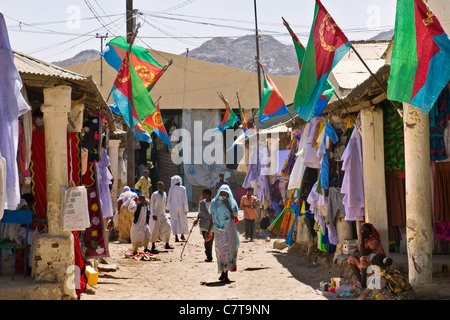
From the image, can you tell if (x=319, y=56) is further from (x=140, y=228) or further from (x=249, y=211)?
(x=249, y=211)

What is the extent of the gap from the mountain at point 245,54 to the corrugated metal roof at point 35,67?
145120mm

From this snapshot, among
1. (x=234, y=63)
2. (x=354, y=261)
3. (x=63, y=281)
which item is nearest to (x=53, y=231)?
(x=63, y=281)

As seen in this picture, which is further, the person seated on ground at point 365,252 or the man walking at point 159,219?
the man walking at point 159,219

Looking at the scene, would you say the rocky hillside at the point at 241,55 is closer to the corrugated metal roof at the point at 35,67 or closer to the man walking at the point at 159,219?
the man walking at the point at 159,219

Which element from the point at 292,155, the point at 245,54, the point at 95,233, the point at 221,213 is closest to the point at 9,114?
the point at 95,233

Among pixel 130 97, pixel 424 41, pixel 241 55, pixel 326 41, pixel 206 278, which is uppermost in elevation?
pixel 241 55

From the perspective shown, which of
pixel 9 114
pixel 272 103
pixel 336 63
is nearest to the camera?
pixel 9 114

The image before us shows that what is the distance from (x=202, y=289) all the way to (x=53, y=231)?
8.77 ft

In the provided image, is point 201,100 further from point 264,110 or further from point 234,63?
point 234,63

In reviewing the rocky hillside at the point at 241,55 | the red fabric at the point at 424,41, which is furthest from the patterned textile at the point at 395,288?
the rocky hillside at the point at 241,55

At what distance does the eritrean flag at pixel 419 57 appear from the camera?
18.9 feet

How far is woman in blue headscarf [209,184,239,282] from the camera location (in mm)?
9883

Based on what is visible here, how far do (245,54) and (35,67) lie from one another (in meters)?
171

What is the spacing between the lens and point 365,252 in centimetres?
791
